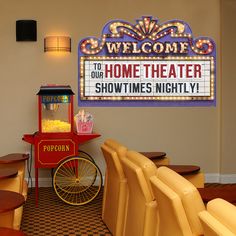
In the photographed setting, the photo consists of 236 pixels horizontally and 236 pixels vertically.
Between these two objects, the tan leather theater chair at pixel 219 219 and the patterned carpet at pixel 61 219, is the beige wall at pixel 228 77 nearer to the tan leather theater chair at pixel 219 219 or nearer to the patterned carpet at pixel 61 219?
the patterned carpet at pixel 61 219

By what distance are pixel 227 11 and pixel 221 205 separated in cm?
582

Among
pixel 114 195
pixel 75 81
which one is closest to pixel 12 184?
pixel 114 195

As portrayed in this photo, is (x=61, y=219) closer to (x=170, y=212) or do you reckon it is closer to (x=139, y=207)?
(x=139, y=207)

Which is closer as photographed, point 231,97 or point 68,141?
point 68,141

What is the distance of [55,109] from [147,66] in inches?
65.2

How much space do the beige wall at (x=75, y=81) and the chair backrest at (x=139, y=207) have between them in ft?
10.9

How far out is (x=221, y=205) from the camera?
6.76 ft

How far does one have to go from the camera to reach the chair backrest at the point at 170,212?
2.48 meters

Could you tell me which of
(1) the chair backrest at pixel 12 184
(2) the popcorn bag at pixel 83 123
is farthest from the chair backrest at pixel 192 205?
(2) the popcorn bag at pixel 83 123

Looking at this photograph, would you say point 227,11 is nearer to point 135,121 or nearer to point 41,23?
point 135,121

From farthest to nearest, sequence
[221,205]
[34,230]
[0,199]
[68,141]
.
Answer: [68,141]
[34,230]
[0,199]
[221,205]

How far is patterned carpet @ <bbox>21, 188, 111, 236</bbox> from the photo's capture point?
202 inches

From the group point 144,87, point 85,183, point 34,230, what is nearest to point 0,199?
point 34,230

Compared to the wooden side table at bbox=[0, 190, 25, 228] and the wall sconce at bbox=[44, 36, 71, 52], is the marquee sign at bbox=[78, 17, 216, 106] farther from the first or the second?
the wooden side table at bbox=[0, 190, 25, 228]
